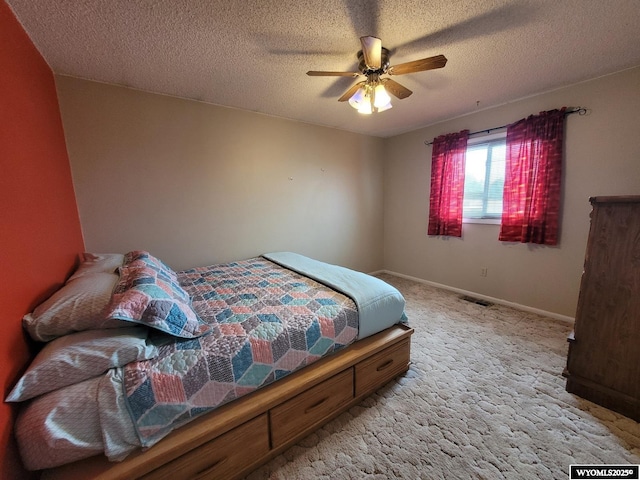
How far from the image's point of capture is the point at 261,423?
1205 millimetres

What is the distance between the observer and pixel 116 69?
1.95 m

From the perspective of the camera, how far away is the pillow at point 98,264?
5.45 ft

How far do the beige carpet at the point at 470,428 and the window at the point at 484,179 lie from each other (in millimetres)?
1581

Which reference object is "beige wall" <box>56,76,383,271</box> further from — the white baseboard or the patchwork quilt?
the white baseboard

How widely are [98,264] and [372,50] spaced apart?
7.70 feet

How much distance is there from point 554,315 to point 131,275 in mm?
3806

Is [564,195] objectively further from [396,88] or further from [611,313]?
[396,88]

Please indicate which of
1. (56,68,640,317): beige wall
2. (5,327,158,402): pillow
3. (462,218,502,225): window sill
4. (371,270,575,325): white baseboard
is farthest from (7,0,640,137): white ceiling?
(371,270,575,325): white baseboard

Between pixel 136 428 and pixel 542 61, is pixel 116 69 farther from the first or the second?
pixel 542 61

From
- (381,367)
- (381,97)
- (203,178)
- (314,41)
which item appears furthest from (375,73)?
(381,367)

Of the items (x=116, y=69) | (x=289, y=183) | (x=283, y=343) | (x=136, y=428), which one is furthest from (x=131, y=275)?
(x=289, y=183)

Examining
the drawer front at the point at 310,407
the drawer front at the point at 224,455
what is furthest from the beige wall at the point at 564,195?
the drawer front at the point at 224,455

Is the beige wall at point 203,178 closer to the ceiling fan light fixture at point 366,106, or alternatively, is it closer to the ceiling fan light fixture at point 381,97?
the ceiling fan light fixture at point 366,106

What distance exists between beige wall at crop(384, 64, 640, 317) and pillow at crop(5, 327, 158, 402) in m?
3.49
